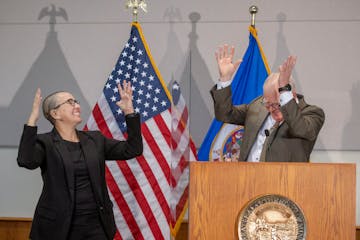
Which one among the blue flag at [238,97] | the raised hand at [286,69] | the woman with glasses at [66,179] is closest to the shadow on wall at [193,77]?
the blue flag at [238,97]

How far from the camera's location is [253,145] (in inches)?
112

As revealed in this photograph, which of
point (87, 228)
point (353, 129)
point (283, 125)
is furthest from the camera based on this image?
point (353, 129)

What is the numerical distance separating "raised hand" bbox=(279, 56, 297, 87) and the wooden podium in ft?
1.94

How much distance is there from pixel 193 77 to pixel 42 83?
4.32ft

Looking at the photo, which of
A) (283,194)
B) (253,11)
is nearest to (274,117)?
(283,194)

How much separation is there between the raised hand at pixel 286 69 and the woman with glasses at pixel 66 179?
115cm

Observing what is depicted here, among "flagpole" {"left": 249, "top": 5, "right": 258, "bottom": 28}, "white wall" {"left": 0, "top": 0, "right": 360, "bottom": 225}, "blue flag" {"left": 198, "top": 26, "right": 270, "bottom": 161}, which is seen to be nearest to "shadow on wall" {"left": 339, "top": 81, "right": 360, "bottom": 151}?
"white wall" {"left": 0, "top": 0, "right": 360, "bottom": 225}

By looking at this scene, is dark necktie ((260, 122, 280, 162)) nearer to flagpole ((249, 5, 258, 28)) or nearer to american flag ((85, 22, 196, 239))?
american flag ((85, 22, 196, 239))

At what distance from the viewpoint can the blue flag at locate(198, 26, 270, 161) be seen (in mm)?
3871

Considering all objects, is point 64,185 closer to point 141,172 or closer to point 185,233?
point 141,172

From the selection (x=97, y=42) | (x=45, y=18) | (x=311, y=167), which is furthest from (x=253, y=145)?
(x=45, y=18)

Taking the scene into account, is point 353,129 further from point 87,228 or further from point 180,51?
point 87,228

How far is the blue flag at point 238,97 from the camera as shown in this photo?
3.87 metres

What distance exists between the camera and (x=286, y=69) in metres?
2.33
